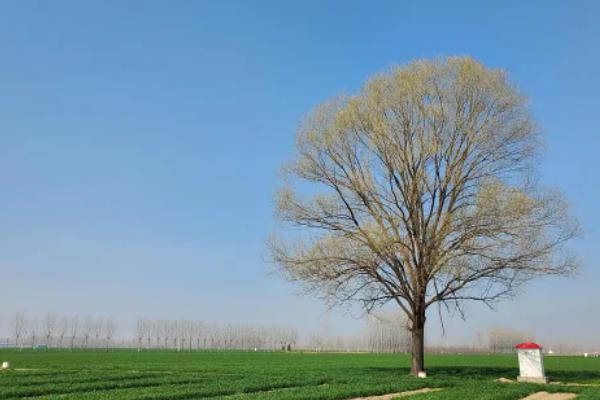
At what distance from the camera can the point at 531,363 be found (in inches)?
1039

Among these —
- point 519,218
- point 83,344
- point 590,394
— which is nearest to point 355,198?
point 519,218

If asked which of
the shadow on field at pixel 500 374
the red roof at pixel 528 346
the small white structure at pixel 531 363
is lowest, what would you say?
the shadow on field at pixel 500 374

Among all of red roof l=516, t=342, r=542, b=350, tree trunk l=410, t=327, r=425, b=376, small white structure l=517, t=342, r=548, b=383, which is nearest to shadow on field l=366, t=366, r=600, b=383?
tree trunk l=410, t=327, r=425, b=376

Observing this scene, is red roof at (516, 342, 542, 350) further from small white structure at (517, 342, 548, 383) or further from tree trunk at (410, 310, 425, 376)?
tree trunk at (410, 310, 425, 376)

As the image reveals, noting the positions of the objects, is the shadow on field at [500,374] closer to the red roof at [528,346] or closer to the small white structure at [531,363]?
the small white structure at [531,363]

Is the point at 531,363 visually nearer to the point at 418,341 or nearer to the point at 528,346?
the point at 528,346

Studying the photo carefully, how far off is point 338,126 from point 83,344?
163 meters

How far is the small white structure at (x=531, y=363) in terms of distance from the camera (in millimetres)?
26031

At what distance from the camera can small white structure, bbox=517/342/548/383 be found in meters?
26.0

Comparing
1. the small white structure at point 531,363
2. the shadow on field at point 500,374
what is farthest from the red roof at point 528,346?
the shadow on field at point 500,374

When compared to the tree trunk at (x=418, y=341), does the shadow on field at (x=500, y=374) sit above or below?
below

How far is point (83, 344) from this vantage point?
168625 mm

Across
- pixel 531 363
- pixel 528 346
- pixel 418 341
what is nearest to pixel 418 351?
pixel 418 341

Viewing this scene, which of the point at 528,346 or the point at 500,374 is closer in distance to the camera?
the point at 528,346
